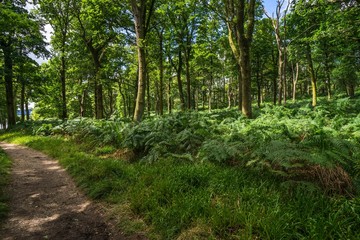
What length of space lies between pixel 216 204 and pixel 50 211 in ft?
10.7

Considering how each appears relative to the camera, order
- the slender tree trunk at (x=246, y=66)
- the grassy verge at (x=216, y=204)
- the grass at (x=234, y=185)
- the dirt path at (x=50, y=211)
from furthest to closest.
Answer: the slender tree trunk at (x=246, y=66) < the dirt path at (x=50, y=211) < the grass at (x=234, y=185) < the grassy verge at (x=216, y=204)

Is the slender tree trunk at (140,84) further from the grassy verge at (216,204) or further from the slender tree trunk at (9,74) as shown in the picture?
the slender tree trunk at (9,74)

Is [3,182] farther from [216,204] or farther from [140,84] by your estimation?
[140,84]

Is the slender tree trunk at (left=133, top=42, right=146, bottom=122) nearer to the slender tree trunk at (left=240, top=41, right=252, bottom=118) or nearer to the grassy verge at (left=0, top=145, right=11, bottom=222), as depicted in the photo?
the slender tree trunk at (left=240, top=41, right=252, bottom=118)

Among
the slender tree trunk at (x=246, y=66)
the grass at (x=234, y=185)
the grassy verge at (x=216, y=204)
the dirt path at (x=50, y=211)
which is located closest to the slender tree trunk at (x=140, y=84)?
the grass at (x=234, y=185)

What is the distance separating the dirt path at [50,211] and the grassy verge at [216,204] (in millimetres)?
321

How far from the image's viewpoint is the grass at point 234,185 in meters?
3.31

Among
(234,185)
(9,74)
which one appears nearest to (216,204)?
(234,185)

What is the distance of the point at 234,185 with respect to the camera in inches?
174

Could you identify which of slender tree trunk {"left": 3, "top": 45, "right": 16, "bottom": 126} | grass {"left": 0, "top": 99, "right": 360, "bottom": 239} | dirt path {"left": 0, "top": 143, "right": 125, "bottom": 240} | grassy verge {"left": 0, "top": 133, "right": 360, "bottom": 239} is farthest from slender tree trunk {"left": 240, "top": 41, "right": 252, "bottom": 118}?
slender tree trunk {"left": 3, "top": 45, "right": 16, "bottom": 126}

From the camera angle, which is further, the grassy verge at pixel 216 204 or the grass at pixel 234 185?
the grass at pixel 234 185

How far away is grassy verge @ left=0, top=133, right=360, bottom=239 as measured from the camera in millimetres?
3168

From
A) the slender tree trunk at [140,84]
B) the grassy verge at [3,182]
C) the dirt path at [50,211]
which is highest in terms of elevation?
the slender tree trunk at [140,84]

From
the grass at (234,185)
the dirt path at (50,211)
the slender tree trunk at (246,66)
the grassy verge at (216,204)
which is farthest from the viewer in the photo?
the slender tree trunk at (246,66)
